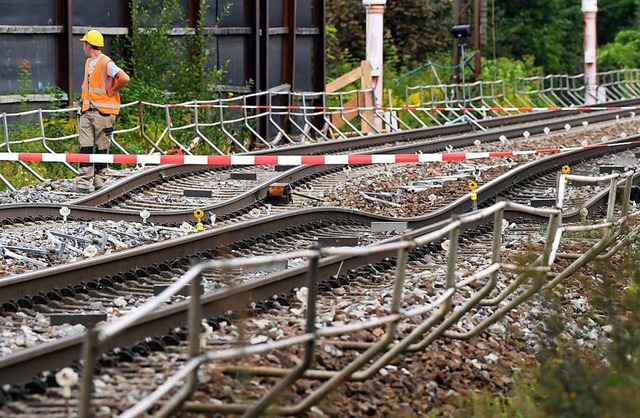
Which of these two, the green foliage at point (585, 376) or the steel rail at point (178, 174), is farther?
the steel rail at point (178, 174)

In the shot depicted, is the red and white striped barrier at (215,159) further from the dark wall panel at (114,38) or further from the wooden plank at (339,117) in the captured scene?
the wooden plank at (339,117)

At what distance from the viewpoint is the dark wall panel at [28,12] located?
20469mm

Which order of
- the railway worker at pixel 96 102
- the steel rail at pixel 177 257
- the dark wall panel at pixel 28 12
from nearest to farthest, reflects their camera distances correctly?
1. the steel rail at pixel 177 257
2. the railway worker at pixel 96 102
3. the dark wall panel at pixel 28 12

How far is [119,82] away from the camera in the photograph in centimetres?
1530

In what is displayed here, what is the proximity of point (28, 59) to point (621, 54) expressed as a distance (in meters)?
34.2

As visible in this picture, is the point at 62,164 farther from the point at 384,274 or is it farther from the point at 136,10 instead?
the point at 384,274

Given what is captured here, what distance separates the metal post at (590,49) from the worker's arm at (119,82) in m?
26.2

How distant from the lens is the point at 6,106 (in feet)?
65.5

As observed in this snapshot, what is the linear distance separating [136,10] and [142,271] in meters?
12.9

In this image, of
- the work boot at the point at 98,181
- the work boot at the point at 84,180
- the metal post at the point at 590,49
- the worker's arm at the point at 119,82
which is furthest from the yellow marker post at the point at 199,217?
the metal post at the point at 590,49

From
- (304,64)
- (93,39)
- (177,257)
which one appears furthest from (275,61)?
(177,257)

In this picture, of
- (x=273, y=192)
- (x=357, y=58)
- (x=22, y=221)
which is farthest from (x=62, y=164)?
(x=357, y=58)

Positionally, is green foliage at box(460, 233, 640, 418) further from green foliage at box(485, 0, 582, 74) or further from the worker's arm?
green foliage at box(485, 0, 582, 74)

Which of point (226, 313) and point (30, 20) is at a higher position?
point (30, 20)
